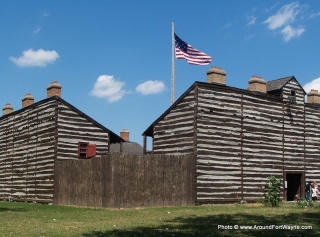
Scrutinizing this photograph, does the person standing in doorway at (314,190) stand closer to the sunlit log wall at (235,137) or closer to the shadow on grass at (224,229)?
the sunlit log wall at (235,137)

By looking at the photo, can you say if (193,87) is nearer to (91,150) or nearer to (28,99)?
(91,150)

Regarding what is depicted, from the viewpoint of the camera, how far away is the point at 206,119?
28781mm

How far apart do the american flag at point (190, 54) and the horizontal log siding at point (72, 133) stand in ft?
25.6

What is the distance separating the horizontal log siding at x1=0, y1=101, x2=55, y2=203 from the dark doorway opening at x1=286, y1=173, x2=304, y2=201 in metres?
Answer: 16.8

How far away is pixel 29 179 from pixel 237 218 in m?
20.9

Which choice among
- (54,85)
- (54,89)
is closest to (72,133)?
(54,89)

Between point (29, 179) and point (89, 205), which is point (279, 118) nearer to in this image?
point (89, 205)

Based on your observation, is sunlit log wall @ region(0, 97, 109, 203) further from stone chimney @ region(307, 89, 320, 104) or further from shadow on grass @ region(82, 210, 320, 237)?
shadow on grass @ region(82, 210, 320, 237)

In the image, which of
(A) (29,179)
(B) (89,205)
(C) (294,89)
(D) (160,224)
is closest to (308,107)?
(C) (294,89)

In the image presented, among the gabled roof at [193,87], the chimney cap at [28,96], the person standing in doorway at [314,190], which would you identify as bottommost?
the person standing in doorway at [314,190]

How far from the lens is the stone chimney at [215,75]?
2977cm

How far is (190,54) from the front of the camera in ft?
107

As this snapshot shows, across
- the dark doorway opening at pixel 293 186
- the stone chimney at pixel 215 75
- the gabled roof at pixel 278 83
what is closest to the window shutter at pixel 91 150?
the stone chimney at pixel 215 75

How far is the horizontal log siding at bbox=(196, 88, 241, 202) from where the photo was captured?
2822cm
